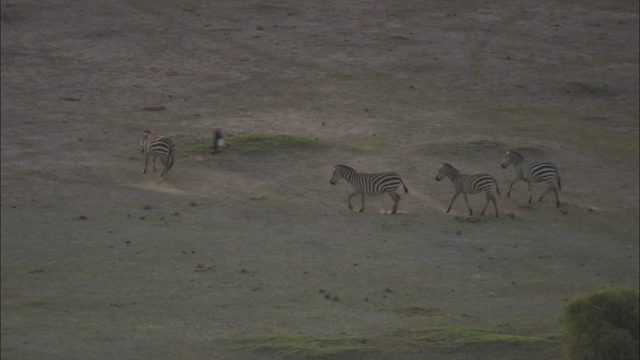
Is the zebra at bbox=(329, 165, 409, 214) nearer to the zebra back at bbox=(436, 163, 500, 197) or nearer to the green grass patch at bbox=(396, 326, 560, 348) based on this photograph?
the zebra back at bbox=(436, 163, 500, 197)

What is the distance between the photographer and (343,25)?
Answer: 96.1 ft

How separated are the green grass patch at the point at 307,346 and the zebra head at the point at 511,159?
40.4 feet

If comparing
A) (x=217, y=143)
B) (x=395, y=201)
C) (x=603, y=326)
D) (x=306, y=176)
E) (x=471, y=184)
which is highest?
(x=603, y=326)

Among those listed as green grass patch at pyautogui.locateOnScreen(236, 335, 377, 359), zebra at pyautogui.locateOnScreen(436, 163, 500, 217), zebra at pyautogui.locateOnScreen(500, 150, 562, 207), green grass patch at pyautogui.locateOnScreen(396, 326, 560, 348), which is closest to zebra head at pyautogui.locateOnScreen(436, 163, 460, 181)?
zebra at pyautogui.locateOnScreen(436, 163, 500, 217)

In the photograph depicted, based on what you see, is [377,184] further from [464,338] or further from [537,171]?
[464,338]

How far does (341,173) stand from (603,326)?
41.6ft

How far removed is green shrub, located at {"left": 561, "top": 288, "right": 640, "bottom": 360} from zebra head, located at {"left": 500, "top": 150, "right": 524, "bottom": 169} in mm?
13669

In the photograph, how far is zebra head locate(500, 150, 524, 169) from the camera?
88.7 feet

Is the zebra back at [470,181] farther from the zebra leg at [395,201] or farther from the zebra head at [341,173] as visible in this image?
the zebra head at [341,173]

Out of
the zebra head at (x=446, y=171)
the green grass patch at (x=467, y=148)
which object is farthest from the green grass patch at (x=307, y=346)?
the green grass patch at (x=467, y=148)

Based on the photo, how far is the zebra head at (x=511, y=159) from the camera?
2705 cm

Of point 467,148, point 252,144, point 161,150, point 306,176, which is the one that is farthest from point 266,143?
point 467,148

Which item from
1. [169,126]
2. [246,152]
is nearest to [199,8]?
[246,152]

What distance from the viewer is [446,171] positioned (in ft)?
84.5
